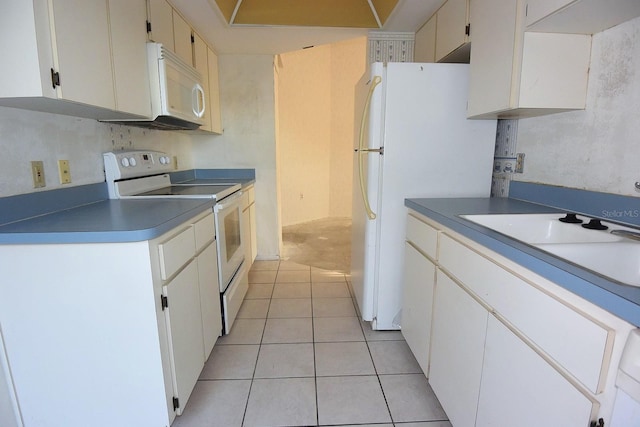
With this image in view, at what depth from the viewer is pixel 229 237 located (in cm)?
224

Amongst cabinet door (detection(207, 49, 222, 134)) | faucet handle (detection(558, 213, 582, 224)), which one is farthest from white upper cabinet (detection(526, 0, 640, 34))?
cabinet door (detection(207, 49, 222, 134))

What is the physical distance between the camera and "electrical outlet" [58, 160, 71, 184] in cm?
150

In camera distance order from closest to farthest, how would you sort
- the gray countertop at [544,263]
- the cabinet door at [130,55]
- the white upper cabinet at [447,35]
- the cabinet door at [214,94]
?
1. the gray countertop at [544,263]
2. the cabinet door at [130,55]
3. the white upper cabinet at [447,35]
4. the cabinet door at [214,94]

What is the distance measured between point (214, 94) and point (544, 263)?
122 inches

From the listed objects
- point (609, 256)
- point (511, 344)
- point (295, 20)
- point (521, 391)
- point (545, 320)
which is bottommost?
point (521, 391)

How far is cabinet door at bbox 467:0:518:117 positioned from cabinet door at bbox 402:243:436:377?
2.75ft

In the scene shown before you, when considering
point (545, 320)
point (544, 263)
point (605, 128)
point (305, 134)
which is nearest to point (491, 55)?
point (605, 128)

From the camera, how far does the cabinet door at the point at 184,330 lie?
4.28 feet

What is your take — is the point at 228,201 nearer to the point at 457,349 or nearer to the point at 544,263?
the point at 457,349

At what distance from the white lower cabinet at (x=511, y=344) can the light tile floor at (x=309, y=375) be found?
0.87 feet

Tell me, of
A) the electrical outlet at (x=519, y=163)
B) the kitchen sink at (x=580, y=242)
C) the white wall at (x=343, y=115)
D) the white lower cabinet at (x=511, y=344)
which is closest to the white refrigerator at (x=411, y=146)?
the electrical outlet at (x=519, y=163)

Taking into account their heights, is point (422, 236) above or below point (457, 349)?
above

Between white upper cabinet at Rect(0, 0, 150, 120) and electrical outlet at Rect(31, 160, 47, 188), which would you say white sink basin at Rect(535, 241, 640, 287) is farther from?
electrical outlet at Rect(31, 160, 47, 188)

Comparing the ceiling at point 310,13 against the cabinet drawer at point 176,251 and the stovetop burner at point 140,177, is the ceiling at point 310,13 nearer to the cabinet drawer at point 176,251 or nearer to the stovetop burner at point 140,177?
the stovetop burner at point 140,177
